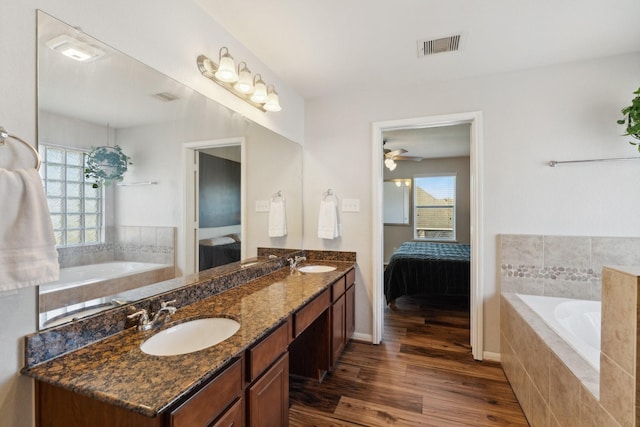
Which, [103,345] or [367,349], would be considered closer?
[103,345]

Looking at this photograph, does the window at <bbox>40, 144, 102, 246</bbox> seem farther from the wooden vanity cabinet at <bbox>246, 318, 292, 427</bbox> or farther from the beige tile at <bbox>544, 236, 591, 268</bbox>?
the beige tile at <bbox>544, 236, 591, 268</bbox>

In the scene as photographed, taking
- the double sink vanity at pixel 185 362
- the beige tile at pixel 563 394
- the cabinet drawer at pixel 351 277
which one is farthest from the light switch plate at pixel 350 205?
the beige tile at pixel 563 394

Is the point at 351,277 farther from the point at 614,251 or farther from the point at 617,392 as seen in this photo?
the point at 614,251

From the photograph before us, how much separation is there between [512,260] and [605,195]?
80 centimetres

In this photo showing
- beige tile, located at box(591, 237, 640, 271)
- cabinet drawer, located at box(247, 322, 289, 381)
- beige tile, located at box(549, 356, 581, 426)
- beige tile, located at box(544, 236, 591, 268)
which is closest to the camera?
cabinet drawer, located at box(247, 322, 289, 381)

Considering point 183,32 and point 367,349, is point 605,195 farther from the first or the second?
point 183,32

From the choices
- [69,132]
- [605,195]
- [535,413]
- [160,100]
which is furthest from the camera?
[605,195]

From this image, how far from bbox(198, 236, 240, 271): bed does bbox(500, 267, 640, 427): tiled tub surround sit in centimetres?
186

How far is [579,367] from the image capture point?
1.30 meters

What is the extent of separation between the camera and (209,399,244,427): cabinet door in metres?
0.97

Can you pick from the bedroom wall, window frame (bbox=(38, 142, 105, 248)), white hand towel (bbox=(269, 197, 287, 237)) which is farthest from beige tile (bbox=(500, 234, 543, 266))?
the bedroom wall

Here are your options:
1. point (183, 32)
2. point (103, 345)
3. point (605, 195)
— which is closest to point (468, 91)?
point (605, 195)

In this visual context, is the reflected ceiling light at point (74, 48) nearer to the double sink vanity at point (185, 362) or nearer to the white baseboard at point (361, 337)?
the double sink vanity at point (185, 362)

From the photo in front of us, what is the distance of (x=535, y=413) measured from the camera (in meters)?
1.64
